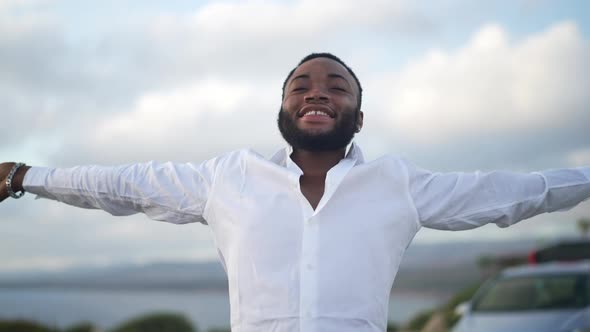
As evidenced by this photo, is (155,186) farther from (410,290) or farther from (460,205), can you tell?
(410,290)

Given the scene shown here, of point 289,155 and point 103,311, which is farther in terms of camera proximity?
point 103,311

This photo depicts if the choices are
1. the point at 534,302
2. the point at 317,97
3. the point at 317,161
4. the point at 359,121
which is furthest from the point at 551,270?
the point at 317,97

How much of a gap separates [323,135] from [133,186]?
75cm

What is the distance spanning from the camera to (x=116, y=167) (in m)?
2.89

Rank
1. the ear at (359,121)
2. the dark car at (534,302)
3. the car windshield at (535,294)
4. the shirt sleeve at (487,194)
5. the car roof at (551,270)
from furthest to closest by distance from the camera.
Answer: the car roof at (551,270), the car windshield at (535,294), the dark car at (534,302), the ear at (359,121), the shirt sleeve at (487,194)

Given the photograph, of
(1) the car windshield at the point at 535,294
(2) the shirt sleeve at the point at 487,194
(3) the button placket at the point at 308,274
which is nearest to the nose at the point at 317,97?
(2) the shirt sleeve at the point at 487,194

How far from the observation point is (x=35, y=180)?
283cm

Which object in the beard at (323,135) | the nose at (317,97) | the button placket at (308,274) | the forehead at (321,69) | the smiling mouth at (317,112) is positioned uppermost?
the forehead at (321,69)

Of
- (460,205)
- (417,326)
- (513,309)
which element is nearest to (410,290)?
(417,326)

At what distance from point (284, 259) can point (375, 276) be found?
0.33 m

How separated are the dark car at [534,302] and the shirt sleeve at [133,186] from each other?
570 centimetres

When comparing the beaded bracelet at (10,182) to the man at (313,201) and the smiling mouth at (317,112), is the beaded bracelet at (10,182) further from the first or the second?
the smiling mouth at (317,112)

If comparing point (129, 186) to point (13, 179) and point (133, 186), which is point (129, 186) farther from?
point (13, 179)

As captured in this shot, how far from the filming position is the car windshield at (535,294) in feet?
27.1
